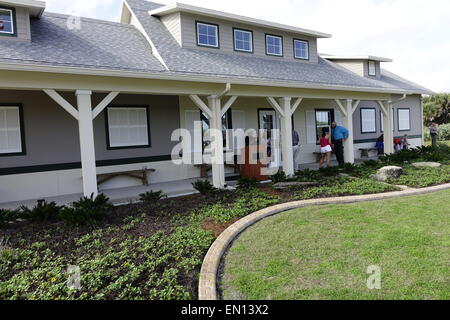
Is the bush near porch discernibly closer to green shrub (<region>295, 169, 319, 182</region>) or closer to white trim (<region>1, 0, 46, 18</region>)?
green shrub (<region>295, 169, 319, 182</region>)

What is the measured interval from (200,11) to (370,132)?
37.3 feet

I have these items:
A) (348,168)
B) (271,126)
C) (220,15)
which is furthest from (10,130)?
(348,168)

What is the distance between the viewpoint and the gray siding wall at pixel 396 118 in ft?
58.9

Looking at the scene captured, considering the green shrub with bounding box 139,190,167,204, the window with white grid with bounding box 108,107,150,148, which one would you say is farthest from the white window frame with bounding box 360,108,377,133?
the green shrub with bounding box 139,190,167,204

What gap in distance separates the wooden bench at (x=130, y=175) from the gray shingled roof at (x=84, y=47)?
3297mm

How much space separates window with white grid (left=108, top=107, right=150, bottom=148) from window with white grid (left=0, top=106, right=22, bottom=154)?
243 cm

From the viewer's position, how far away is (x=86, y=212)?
6641 mm

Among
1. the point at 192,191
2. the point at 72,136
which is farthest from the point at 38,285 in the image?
the point at 72,136

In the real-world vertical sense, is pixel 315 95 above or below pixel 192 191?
above

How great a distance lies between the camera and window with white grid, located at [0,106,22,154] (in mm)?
9141

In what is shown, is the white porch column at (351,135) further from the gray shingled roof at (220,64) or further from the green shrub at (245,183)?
the green shrub at (245,183)

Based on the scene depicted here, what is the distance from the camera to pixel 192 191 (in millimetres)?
9695

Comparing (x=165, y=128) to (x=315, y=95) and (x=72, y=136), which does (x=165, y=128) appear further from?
(x=315, y=95)

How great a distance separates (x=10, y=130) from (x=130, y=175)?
3.43 metres
